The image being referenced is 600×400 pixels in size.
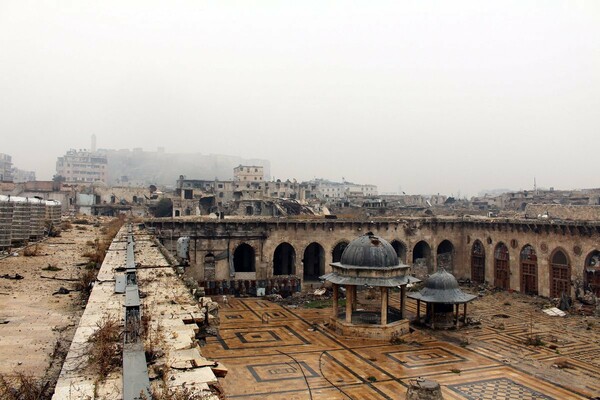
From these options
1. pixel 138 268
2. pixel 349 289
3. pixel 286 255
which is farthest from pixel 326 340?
pixel 286 255

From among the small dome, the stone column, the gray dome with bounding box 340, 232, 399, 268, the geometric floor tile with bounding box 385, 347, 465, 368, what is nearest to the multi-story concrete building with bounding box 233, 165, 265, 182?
the gray dome with bounding box 340, 232, 399, 268

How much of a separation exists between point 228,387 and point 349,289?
30.9ft

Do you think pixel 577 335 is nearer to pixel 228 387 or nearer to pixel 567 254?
pixel 567 254

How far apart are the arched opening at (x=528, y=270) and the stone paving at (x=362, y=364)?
8711 millimetres

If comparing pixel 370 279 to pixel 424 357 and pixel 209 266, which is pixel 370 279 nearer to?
pixel 424 357

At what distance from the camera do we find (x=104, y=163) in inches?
5866

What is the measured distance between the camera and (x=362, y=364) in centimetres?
2011

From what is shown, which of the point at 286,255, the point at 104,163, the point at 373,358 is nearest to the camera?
the point at 373,358

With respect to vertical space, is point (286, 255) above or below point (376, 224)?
below

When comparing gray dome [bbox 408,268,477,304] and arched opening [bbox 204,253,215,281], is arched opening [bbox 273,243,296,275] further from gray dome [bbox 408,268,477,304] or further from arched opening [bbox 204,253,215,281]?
gray dome [bbox 408,268,477,304]

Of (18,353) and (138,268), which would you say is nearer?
(18,353)

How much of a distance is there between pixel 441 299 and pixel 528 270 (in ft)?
44.7

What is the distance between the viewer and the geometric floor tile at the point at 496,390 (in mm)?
16547

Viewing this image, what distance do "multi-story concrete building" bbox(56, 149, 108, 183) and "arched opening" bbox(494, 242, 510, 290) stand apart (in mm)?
122986
